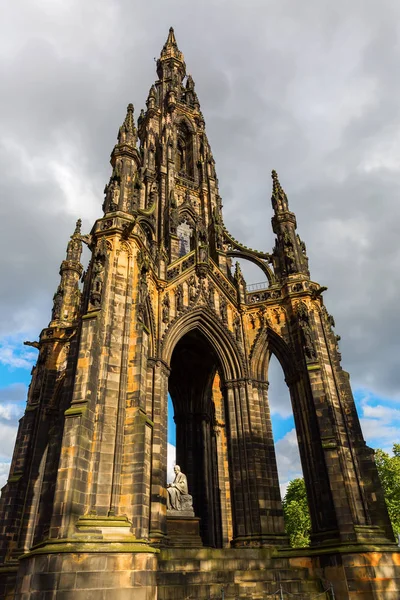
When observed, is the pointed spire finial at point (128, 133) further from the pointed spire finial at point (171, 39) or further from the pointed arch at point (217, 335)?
the pointed spire finial at point (171, 39)

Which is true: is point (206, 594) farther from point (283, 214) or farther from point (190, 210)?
point (190, 210)

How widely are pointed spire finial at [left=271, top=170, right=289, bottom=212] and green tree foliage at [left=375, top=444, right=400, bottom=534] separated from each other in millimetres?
22882

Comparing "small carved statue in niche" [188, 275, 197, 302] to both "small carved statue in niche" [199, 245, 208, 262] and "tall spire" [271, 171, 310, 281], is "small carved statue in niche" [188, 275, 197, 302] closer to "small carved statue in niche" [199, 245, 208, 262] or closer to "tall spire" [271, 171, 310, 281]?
"small carved statue in niche" [199, 245, 208, 262]

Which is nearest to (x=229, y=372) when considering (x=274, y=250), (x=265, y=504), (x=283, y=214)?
(x=265, y=504)

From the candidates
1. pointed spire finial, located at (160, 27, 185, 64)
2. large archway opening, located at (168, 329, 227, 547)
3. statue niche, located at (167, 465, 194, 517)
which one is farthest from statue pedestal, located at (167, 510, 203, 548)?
pointed spire finial, located at (160, 27, 185, 64)

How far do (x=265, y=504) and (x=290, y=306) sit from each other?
26.3 feet

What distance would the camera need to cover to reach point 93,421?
35.4 ft

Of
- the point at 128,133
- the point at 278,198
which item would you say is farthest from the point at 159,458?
the point at 278,198

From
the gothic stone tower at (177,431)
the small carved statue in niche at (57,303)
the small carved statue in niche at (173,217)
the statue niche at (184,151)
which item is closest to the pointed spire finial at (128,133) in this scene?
the gothic stone tower at (177,431)

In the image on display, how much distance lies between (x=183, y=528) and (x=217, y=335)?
299 inches

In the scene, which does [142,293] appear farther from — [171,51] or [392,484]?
[171,51]

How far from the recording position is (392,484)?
32.1 m

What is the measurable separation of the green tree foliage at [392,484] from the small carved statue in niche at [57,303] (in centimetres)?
2655

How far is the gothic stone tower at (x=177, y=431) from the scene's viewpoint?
9820mm
